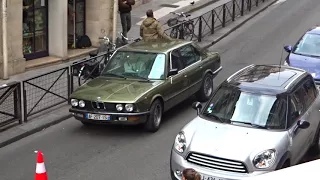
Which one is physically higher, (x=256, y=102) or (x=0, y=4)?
(x=0, y=4)

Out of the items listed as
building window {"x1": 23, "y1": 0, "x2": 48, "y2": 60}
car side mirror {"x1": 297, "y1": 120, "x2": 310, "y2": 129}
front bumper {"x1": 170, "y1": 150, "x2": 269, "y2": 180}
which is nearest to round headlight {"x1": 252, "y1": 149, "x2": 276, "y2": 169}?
front bumper {"x1": 170, "y1": 150, "x2": 269, "y2": 180}

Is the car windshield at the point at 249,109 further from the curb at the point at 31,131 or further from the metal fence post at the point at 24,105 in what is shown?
the metal fence post at the point at 24,105

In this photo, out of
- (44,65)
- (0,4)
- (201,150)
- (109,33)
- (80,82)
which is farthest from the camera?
(109,33)

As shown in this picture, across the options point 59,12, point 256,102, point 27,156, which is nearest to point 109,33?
point 59,12

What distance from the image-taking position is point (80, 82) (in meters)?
14.2

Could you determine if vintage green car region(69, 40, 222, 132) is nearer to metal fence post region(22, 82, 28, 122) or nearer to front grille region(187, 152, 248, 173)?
metal fence post region(22, 82, 28, 122)

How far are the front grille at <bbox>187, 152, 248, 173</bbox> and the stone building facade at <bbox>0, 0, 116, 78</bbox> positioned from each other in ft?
30.9

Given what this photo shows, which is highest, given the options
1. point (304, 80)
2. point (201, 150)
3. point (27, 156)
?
point (304, 80)

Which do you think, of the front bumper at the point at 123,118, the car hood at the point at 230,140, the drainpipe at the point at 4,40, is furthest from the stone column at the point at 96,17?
the car hood at the point at 230,140

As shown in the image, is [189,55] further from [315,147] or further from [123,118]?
[315,147]

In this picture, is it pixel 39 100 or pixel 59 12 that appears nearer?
pixel 39 100

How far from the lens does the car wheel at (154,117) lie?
11.6 meters

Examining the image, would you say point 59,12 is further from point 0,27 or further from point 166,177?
point 166,177

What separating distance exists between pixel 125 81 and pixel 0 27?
5497 mm
